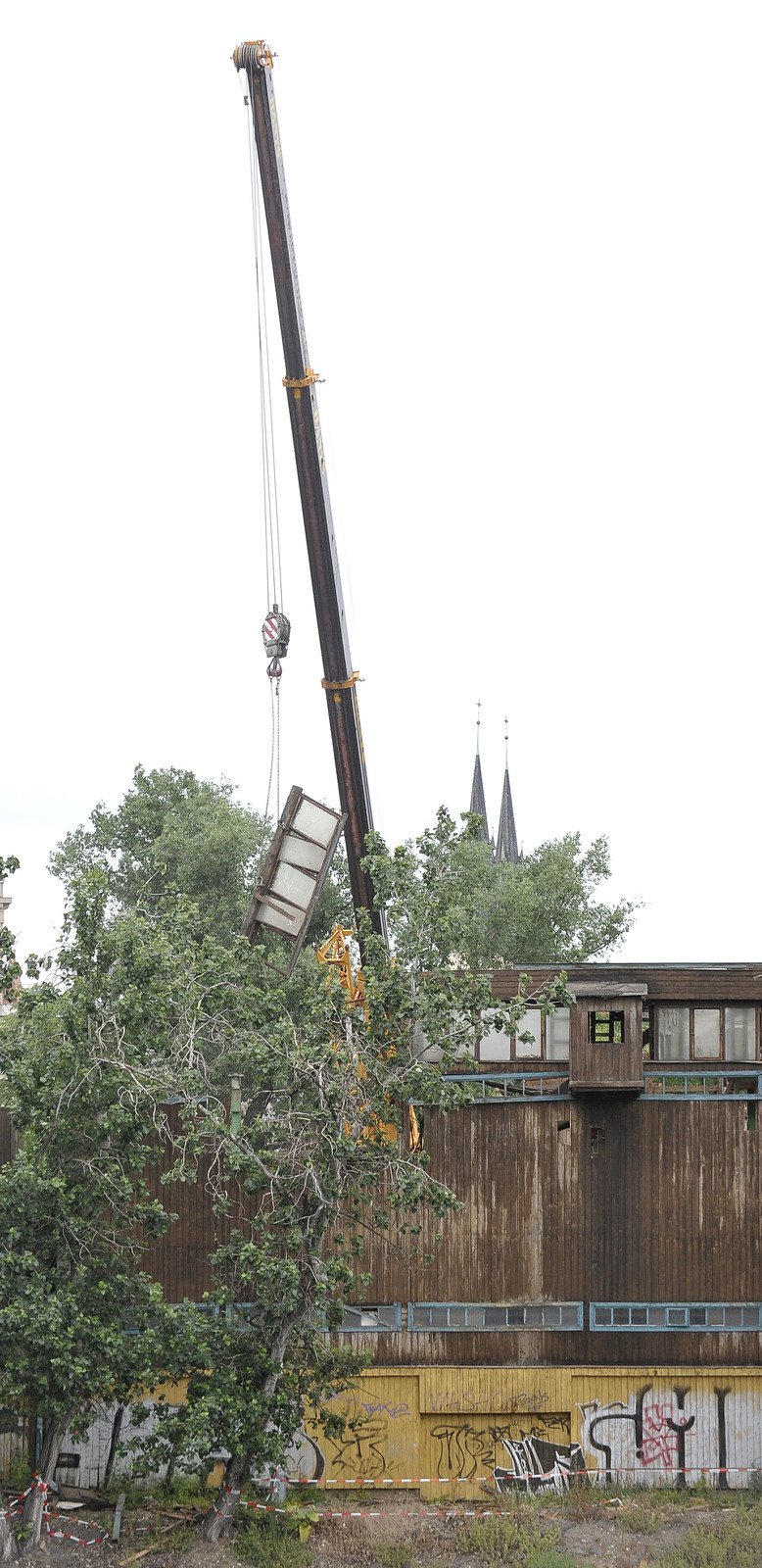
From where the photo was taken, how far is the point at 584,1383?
24.6 m

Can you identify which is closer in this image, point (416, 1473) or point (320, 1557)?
point (320, 1557)

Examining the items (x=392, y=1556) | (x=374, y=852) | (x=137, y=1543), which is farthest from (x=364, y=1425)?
(x=374, y=852)

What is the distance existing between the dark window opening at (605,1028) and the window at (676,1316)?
4.72 m

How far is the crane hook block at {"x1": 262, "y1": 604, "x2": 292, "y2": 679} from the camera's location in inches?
1197

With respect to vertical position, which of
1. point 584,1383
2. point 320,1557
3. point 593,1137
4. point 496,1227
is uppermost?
point 593,1137

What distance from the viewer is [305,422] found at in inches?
1084

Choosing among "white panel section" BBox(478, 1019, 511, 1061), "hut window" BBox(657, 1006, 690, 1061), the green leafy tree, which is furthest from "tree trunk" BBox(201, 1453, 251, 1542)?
"hut window" BBox(657, 1006, 690, 1061)

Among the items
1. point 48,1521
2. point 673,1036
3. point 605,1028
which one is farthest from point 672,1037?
point 48,1521

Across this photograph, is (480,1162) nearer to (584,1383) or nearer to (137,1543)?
(584,1383)

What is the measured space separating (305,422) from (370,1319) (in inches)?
675

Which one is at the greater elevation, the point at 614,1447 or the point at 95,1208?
the point at 95,1208

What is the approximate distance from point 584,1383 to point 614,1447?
47.6 inches

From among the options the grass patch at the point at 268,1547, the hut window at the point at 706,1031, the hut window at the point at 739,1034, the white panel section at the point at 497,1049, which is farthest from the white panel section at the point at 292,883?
the grass patch at the point at 268,1547

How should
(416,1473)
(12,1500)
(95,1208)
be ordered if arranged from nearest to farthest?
(95,1208), (12,1500), (416,1473)
